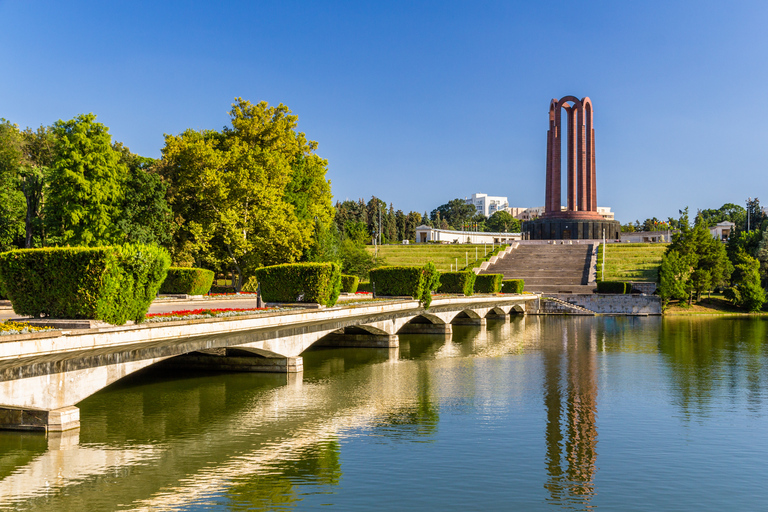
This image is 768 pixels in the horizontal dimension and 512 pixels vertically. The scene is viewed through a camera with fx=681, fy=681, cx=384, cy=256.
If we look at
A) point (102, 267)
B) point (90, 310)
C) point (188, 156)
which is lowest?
point (90, 310)

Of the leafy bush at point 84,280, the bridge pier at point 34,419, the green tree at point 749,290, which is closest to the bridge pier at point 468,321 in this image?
the green tree at point 749,290

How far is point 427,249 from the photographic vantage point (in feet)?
351

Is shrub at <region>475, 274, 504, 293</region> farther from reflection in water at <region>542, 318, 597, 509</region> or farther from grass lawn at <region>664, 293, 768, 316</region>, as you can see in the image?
reflection in water at <region>542, 318, 597, 509</region>

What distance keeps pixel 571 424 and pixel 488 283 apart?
150 ft

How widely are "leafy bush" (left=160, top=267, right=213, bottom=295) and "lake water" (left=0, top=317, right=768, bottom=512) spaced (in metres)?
12.3

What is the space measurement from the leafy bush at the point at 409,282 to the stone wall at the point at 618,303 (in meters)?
34.4

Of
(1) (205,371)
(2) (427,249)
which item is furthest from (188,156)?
(2) (427,249)

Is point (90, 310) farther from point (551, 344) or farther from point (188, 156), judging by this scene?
point (188, 156)

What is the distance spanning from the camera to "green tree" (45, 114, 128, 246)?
44.5 metres

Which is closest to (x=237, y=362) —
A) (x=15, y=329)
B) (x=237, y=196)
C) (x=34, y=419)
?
(x=34, y=419)

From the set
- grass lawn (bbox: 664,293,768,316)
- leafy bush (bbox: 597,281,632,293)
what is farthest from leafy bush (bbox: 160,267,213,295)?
grass lawn (bbox: 664,293,768,316)

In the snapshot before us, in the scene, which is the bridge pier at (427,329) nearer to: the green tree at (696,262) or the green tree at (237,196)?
the green tree at (237,196)

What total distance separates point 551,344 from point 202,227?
27929 mm

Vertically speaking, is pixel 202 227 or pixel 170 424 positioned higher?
pixel 202 227
